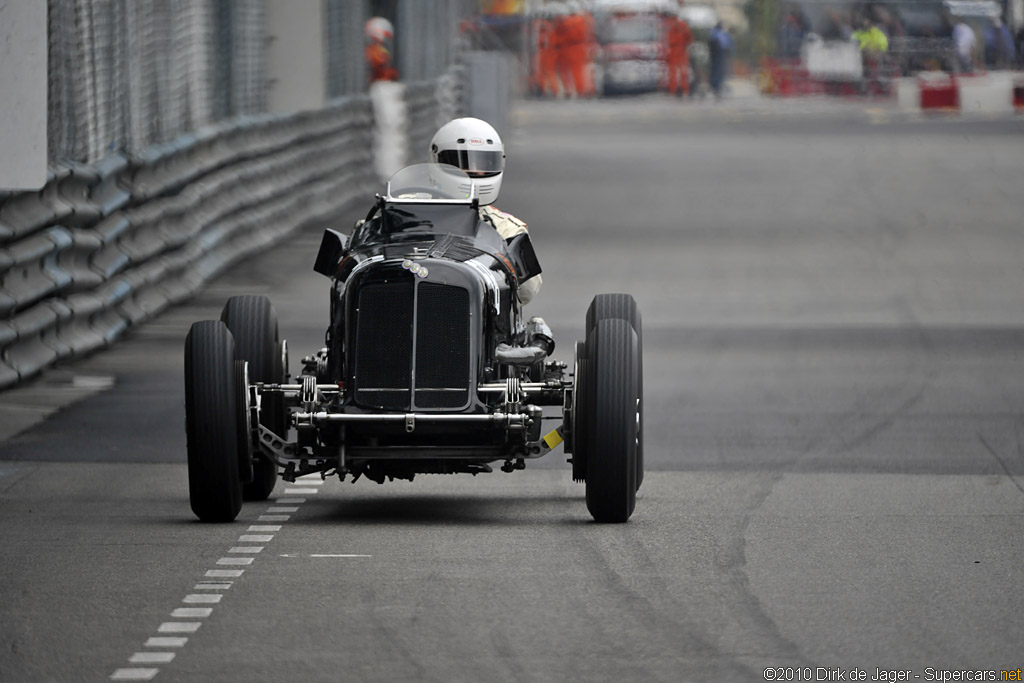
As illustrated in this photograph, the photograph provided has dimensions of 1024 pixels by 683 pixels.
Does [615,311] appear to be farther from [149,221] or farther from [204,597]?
[149,221]

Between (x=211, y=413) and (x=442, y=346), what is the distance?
3.34ft

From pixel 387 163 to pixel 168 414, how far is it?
62.6 feet

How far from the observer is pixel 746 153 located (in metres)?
37.1

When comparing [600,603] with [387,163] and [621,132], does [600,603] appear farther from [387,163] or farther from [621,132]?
[621,132]

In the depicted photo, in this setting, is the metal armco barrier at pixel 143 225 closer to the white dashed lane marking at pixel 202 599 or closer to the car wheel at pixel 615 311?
the car wheel at pixel 615 311

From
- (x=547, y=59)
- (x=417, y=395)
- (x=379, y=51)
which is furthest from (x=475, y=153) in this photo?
(x=547, y=59)

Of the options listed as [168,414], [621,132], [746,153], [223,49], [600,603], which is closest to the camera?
[600,603]

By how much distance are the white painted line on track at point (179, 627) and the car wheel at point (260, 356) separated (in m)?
2.51

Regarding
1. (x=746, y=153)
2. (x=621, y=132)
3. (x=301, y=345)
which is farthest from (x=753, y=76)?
(x=301, y=345)

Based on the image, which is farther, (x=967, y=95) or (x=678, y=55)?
(x=678, y=55)

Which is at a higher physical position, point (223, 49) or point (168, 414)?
point (223, 49)

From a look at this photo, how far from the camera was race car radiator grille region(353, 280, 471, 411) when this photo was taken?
8.95 m

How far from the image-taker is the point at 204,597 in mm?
7551

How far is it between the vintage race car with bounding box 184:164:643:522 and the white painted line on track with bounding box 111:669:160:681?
2.29 m
